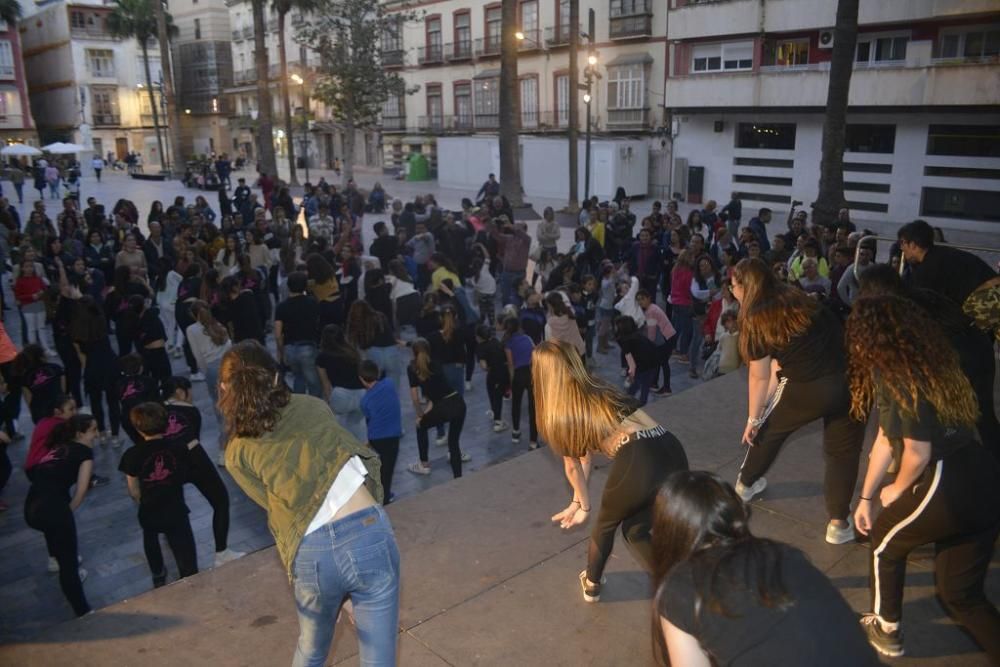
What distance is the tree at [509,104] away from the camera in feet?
71.4

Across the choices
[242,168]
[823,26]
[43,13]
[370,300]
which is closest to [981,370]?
[370,300]

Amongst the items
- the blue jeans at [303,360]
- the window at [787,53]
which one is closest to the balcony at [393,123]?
the window at [787,53]

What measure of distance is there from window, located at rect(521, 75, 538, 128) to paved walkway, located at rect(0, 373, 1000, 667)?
33.4m

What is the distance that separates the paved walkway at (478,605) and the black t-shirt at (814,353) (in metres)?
0.99

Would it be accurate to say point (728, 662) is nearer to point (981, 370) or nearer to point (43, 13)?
point (981, 370)

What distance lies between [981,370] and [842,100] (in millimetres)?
15405

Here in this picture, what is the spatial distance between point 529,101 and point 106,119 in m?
37.6

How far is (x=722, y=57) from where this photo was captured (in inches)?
1087

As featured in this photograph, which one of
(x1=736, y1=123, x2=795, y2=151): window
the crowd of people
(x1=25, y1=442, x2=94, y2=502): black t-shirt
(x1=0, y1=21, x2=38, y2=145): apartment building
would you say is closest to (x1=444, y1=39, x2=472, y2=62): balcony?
(x1=736, y1=123, x2=795, y2=151): window

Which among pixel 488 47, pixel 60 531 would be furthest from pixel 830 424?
pixel 488 47

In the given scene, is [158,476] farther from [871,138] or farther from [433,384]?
[871,138]

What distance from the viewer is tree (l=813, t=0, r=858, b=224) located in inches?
668

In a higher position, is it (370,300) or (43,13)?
(43,13)

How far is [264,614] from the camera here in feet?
12.8
